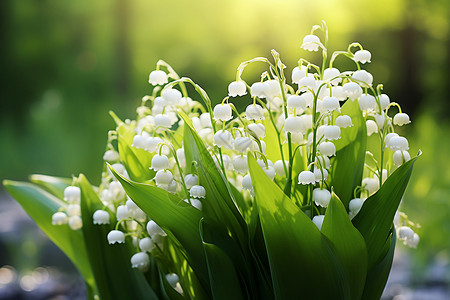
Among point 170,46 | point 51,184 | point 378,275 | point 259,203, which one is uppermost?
point 170,46

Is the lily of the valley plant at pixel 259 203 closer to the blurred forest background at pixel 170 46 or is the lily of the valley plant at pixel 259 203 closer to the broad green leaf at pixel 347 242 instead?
the broad green leaf at pixel 347 242

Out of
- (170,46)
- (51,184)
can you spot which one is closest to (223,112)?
(51,184)

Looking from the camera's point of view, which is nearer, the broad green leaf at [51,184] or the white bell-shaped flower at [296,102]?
the white bell-shaped flower at [296,102]

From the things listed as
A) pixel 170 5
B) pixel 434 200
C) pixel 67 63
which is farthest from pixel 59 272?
pixel 170 5

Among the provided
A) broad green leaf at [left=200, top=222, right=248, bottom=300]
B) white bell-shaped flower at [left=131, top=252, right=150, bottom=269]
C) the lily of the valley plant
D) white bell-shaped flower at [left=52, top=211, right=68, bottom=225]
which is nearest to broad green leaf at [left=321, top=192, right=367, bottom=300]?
the lily of the valley plant

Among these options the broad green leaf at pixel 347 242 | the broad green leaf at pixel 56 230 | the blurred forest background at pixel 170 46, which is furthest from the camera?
the blurred forest background at pixel 170 46

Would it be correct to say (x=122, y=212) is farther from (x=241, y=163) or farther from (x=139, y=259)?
(x=241, y=163)

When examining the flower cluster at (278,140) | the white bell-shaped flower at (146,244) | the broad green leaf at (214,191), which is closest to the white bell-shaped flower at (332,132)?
the flower cluster at (278,140)

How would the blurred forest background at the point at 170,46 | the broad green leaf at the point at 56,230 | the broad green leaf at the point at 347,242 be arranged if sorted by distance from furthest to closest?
1. the blurred forest background at the point at 170,46
2. the broad green leaf at the point at 56,230
3. the broad green leaf at the point at 347,242
